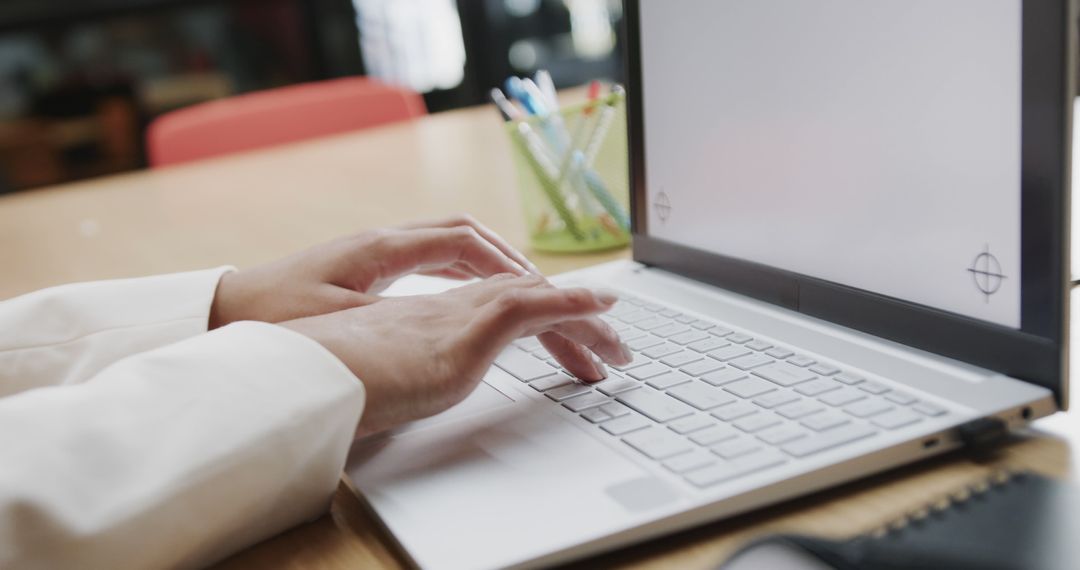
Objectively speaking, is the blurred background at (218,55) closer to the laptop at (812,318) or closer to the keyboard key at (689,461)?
the laptop at (812,318)

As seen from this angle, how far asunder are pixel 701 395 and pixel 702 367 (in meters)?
0.04

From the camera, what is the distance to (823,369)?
0.53m

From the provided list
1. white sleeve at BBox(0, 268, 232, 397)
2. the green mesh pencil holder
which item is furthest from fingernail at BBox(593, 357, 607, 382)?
the green mesh pencil holder

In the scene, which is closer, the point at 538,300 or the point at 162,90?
the point at 538,300

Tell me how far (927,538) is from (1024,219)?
0.62ft


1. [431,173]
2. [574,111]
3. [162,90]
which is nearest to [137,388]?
[574,111]

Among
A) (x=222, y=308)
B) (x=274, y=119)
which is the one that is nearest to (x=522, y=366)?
(x=222, y=308)

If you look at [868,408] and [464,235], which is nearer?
[868,408]

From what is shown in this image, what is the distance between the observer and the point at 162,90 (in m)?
3.19

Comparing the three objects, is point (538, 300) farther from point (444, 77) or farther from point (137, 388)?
point (444, 77)

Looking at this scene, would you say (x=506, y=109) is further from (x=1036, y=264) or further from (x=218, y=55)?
(x=218, y=55)

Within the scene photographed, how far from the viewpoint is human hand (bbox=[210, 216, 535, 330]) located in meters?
0.67

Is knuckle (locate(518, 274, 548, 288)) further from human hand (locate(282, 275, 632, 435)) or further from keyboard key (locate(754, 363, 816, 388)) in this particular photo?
keyboard key (locate(754, 363, 816, 388))

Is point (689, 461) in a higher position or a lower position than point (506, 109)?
lower
